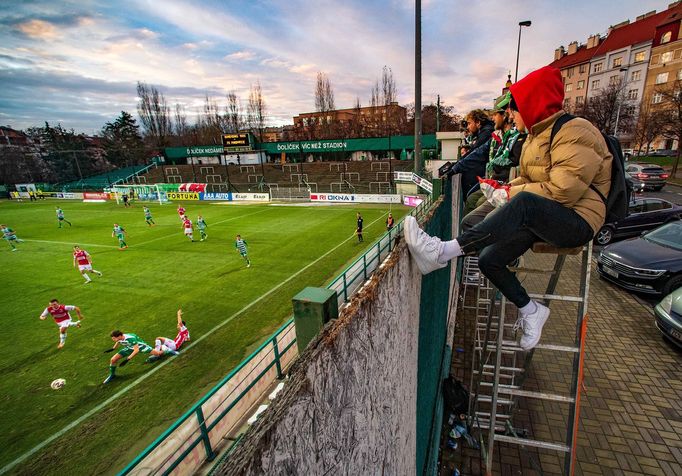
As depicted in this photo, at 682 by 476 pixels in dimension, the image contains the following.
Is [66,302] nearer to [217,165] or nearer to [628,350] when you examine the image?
[628,350]

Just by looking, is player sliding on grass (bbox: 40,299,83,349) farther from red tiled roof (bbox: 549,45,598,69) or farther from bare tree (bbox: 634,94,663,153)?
red tiled roof (bbox: 549,45,598,69)

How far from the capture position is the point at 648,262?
8.51m

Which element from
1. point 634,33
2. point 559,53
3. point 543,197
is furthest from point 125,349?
point 559,53

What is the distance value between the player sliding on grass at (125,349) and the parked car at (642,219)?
54.8 ft

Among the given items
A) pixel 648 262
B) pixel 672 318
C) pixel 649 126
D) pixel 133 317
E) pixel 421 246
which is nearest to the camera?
pixel 421 246

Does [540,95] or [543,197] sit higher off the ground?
[540,95]

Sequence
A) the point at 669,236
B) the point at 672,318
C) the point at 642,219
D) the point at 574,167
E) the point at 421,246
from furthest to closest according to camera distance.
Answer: the point at 642,219 < the point at 669,236 < the point at 672,318 < the point at 574,167 < the point at 421,246

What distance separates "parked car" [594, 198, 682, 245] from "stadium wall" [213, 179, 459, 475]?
48.8 feet

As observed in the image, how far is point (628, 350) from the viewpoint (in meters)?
6.83

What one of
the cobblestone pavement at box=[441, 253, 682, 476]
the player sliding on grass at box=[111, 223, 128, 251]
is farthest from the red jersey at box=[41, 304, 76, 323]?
the player sliding on grass at box=[111, 223, 128, 251]

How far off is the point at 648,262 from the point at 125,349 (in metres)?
14.0

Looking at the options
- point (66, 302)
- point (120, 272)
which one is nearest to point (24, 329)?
point (66, 302)

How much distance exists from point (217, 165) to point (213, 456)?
59290 millimetres

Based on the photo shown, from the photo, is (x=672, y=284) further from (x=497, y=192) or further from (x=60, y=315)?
(x=60, y=315)
